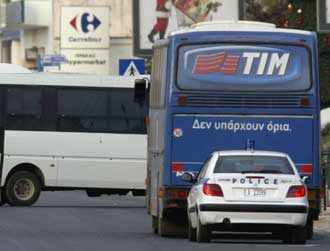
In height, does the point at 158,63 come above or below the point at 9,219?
above

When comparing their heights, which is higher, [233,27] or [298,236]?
→ [233,27]

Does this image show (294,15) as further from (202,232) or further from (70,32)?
(202,232)

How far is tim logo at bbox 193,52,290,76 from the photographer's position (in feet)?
79.0

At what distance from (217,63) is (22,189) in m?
13.1

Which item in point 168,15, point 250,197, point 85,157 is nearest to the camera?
point 250,197

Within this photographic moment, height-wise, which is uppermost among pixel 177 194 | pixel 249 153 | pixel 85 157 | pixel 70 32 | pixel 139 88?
pixel 70 32

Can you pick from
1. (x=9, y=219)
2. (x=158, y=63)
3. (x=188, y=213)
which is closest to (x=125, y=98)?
(x=9, y=219)

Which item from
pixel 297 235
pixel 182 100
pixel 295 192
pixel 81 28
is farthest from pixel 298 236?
pixel 81 28

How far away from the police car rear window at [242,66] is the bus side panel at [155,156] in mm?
868

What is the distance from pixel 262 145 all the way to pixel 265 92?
32.9 inches

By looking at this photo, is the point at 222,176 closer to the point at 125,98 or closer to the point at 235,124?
the point at 235,124

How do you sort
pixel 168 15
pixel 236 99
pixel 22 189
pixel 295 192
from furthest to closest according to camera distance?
1. pixel 168 15
2. pixel 22 189
3. pixel 236 99
4. pixel 295 192

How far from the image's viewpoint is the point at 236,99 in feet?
79.5

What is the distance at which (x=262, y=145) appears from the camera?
24203 millimetres
